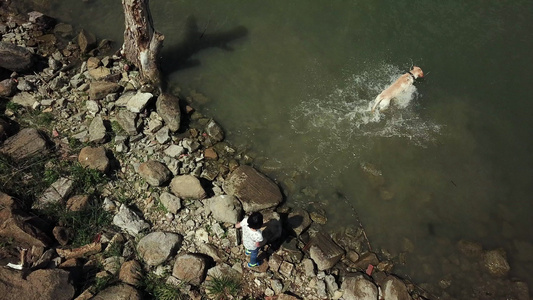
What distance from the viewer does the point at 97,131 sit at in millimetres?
8648

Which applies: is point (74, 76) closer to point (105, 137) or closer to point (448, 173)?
point (105, 137)

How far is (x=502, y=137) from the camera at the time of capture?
1013 cm

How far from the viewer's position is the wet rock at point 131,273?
6.70 meters

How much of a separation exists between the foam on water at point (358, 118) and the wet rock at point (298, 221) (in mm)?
1937

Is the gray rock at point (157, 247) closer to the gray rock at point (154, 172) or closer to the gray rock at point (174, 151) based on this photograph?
the gray rock at point (154, 172)

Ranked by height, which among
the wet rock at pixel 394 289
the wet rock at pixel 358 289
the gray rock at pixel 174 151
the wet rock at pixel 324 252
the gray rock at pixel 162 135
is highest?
the gray rock at pixel 162 135

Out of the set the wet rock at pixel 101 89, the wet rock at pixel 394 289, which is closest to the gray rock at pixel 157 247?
the wet rock at pixel 101 89

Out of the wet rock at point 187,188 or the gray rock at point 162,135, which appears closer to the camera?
the wet rock at point 187,188

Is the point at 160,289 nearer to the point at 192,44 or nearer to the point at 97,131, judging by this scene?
the point at 97,131

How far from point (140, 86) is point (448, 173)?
333 inches

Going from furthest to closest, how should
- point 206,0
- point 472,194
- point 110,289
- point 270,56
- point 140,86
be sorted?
point 206,0 → point 270,56 → point 140,86 → point 472,194 → point 110,289

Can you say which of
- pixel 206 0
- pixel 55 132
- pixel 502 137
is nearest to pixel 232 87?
pixel 206 0

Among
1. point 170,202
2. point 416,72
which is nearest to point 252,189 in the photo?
point 170,202

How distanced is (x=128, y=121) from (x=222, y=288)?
4585 millimetres
